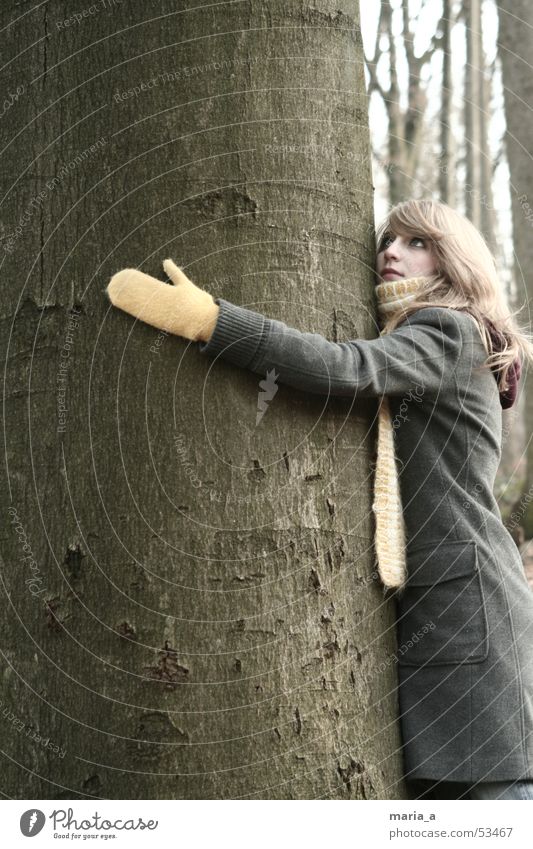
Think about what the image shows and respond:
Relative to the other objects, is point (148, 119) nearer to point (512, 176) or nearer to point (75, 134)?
point (75, 134)

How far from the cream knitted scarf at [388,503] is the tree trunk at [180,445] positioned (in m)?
0.05

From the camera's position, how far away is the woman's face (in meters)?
2.29

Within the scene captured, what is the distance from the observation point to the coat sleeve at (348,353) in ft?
6.02

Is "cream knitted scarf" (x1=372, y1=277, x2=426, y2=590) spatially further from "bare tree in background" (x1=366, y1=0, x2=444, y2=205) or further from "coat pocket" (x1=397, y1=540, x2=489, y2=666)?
"bare tree in background" (x1=366, y1=0, x2=444, y2=205)

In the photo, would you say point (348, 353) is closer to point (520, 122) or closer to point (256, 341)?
point (256, 341)

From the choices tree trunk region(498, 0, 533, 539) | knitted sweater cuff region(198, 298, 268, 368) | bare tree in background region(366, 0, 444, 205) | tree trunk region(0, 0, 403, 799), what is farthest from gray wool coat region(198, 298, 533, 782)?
bare tree in background region(366, 0, 444, 205)

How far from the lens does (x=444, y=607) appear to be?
2.14 metres

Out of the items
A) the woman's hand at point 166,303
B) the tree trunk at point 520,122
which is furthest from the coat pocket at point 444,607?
the tree trunk at point 520,122

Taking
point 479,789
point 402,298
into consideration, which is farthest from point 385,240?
point 479,789

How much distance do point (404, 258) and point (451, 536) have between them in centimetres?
75

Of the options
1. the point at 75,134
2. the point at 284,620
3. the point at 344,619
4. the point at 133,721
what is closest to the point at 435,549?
the point at 344,619

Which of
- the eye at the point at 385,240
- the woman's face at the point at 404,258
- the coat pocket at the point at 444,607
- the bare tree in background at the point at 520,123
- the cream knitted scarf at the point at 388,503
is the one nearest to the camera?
the cream knitted scarf at the point at 388,503

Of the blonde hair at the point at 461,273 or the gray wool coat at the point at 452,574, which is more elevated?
the blonde hair at the point at 461,273

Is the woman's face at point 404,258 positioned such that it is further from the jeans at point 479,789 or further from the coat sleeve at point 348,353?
the jeans at point 479,789
